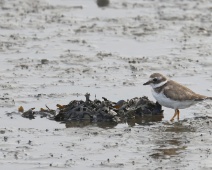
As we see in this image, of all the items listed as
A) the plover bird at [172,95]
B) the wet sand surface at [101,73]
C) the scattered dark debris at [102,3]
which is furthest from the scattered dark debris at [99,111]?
the scattered dark debris at [102,3]

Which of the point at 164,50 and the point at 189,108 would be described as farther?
Result: the point at 164,50

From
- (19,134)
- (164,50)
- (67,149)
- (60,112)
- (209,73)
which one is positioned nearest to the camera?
(67,149)

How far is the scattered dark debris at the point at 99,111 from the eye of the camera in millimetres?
12422

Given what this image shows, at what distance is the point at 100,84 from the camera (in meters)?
14.2

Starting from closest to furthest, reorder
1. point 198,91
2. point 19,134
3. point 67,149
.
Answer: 1. point 67,149
2. point 19,134
3. point 198,91

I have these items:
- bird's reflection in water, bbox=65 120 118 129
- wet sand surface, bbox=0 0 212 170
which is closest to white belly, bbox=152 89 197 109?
wet sand surface, bbox=0 0 212 170

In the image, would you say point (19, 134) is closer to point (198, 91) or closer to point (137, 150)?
point (137, 150)

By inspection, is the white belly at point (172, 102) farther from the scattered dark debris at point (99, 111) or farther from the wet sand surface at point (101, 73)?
the scattered dark debris at point (99, 111)

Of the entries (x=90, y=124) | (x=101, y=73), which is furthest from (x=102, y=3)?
(x=90, y=124)

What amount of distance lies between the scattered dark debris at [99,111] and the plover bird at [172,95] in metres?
0.35

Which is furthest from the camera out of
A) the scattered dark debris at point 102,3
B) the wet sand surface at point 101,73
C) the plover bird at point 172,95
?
the scattered dark debris at point 102,3

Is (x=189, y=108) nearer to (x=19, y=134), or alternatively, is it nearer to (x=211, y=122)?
(x=211, y=122)

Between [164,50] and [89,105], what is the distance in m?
4.21

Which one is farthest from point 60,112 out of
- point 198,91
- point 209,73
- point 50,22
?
point 50,22
